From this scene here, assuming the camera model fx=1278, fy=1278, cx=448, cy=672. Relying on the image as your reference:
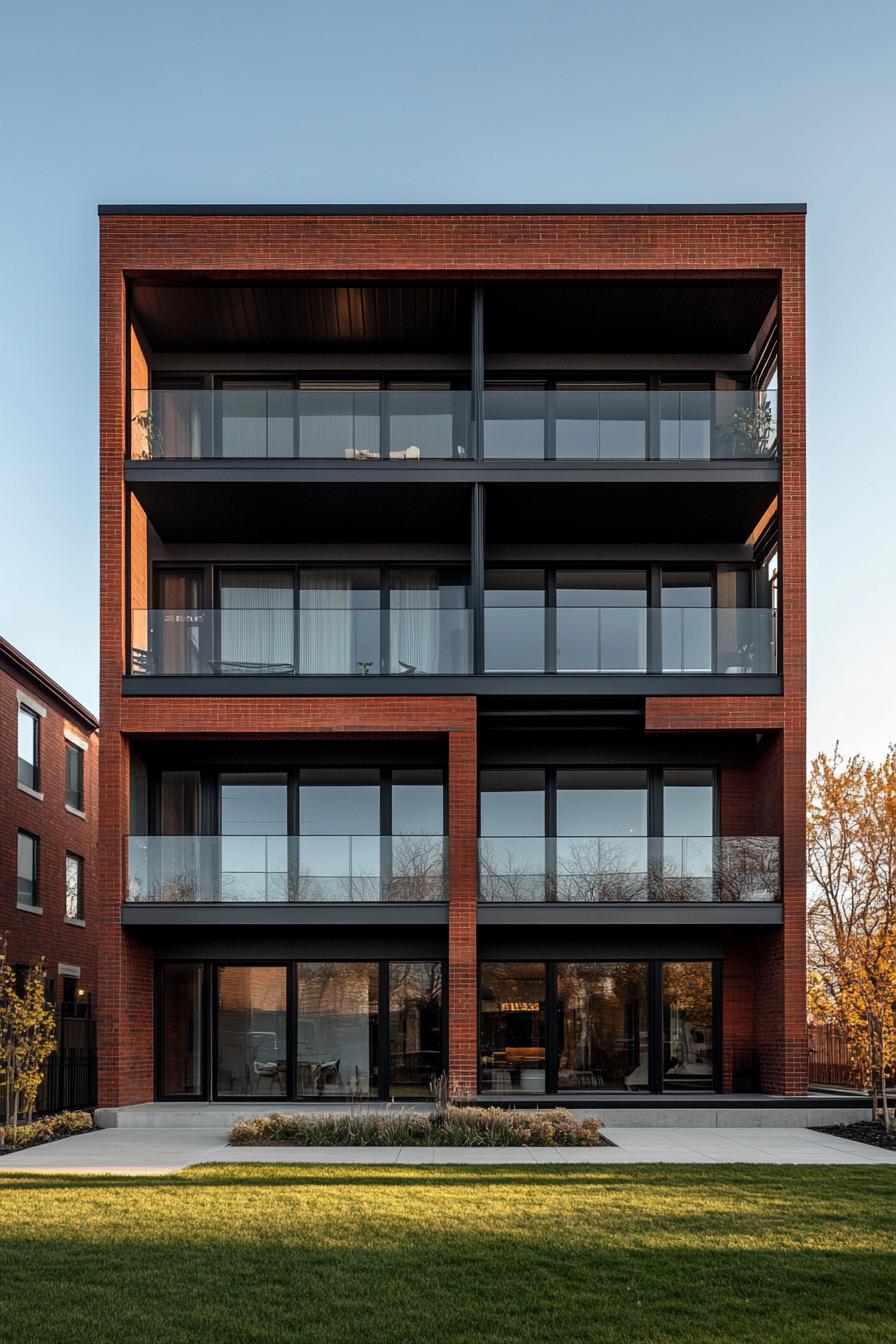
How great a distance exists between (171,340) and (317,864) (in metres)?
9.82

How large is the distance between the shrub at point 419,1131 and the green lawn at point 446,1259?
2870 millimetres

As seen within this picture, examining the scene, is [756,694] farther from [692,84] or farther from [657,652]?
[692,84]

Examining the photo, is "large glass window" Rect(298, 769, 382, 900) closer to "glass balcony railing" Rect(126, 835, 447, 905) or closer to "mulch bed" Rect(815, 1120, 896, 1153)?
"glass balcony railing" Rect(126, 835, 447, 905)

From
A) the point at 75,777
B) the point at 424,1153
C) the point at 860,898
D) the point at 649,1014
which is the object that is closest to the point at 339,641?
the point at 649,1014

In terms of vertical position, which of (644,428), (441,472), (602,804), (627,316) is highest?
(627,316)

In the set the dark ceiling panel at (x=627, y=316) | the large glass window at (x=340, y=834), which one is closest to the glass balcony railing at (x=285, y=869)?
the large glass window at (x=340, y=834)

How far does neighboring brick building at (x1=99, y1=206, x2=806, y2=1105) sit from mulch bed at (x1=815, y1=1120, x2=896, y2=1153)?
1.51 m

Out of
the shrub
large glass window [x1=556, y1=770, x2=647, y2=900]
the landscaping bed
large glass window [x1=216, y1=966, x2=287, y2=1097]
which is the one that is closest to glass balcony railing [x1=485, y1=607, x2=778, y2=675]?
large glass window [x1=556, y1=770, x2=647, y2=900]

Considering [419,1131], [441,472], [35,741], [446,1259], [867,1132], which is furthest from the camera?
[35,741]

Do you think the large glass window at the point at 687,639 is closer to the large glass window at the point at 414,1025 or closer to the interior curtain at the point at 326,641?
the interior curtain at the point at 326,641

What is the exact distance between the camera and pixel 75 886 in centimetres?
3109

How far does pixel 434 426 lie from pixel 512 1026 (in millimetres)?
10103

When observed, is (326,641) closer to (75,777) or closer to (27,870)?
(27,870)

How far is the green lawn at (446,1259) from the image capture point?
7566 mm
